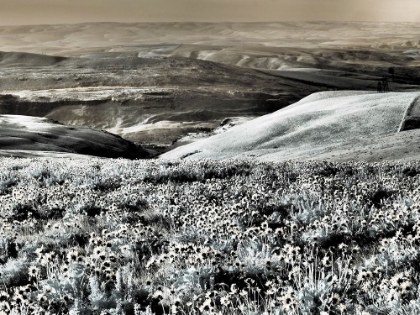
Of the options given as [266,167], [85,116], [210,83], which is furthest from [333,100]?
[210,83]

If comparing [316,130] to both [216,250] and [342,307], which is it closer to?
[216,250]

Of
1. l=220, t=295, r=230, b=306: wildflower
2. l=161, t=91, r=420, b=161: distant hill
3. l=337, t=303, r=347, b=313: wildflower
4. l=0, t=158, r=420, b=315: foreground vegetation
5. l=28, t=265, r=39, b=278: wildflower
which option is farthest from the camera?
l=161, t=91, r=420, b=161: distant hill

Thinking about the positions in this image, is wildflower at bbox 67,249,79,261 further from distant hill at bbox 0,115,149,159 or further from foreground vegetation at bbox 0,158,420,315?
distant hill at bbox 0,115,149,159

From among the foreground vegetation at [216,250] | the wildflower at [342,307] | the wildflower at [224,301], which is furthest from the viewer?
the foreground vegetation at [216,250]

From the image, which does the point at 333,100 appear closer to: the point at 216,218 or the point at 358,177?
the point at 358,177

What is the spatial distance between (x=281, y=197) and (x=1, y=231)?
3.45 m

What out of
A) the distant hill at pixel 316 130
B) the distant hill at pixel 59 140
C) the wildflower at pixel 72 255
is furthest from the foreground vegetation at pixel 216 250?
Result: the distant hill at pixel 59 140

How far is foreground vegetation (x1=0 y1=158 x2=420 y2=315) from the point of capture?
362cm

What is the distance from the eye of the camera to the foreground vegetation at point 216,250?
3625mm

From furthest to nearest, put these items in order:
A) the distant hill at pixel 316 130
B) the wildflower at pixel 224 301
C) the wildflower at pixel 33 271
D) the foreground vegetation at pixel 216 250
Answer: the distant hill at pixel 316 130
the wildflower at pixel 33 271
the foreground vegetation at pixel 216 250
the wildflower at pixel 224 301

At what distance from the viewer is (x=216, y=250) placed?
4.82m

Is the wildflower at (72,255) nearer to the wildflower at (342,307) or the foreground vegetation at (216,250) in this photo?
the foreground vegetation at (216,250)

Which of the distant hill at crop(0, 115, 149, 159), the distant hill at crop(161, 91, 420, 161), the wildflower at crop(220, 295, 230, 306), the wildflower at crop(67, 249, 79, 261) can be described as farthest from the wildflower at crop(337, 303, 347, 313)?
the distant hill at crop(0, 115, 149, 159)

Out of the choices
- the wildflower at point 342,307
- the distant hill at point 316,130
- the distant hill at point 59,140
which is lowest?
the distant hill at point 59,140
